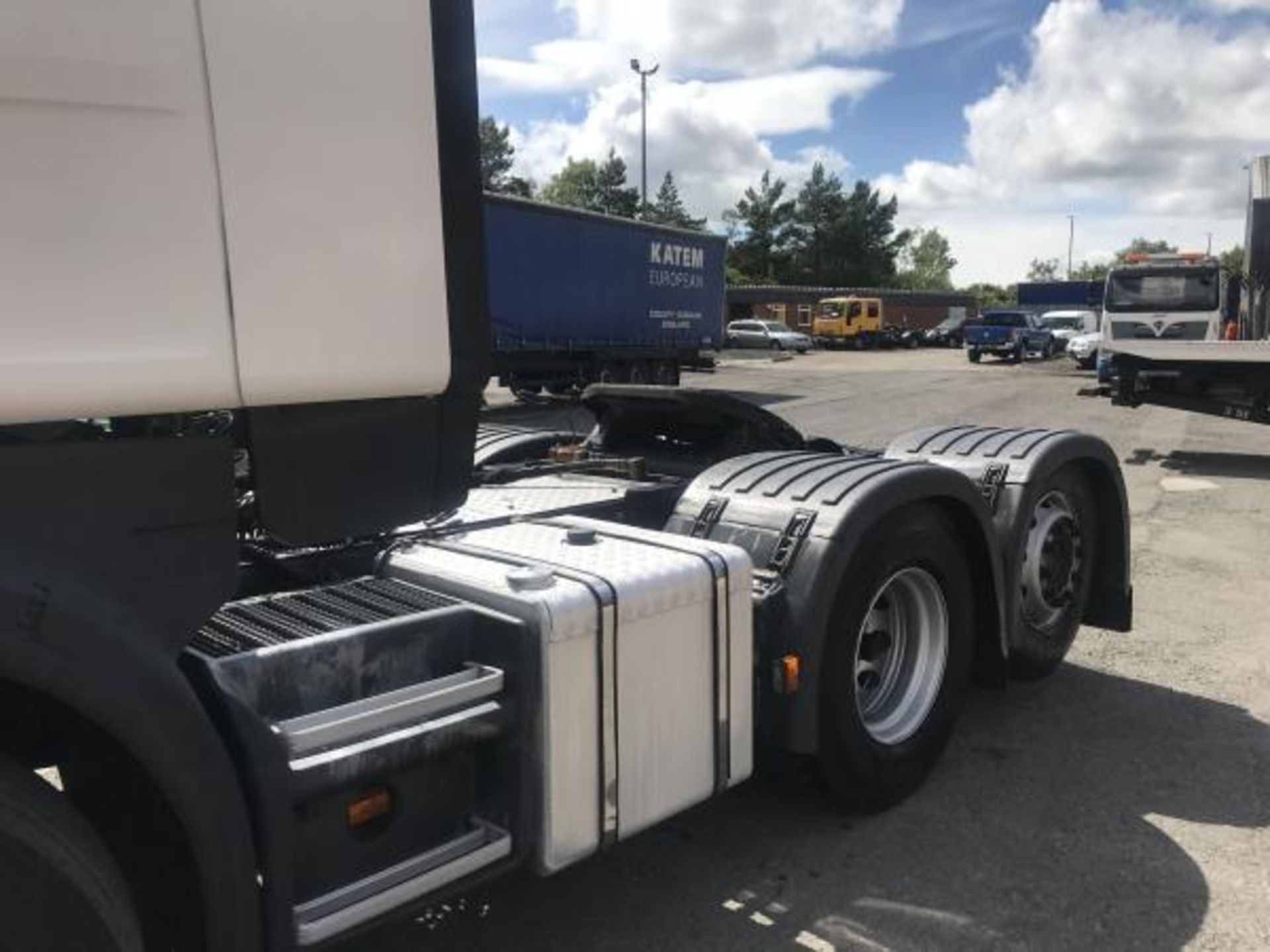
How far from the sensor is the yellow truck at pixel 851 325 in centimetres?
5241

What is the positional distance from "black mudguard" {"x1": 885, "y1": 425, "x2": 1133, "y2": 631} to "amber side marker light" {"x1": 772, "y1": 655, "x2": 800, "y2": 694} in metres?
1.44

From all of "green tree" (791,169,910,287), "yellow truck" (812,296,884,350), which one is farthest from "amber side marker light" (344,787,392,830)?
"green tree" (791,169,910,287)

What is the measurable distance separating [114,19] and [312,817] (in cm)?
151

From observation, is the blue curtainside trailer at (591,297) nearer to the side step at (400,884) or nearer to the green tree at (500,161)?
the side step at (400,884)

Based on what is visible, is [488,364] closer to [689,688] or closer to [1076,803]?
[689,688]

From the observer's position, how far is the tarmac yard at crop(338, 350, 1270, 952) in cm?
311

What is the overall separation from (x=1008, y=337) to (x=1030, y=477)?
116 feet

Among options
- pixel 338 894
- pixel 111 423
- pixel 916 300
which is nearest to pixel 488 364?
pixel 111 423

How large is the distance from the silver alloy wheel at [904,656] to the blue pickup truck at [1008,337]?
36.1 m

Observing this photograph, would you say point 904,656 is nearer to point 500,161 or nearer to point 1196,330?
point 1196,330

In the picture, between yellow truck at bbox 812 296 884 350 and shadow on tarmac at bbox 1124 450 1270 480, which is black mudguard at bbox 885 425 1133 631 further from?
yellow truck at bbox 812 296 884 350

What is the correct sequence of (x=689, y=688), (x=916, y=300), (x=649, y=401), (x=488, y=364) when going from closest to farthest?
(x=488, y=364), (x=689, y=688), (x=649, y=401), (x=916, y=300)

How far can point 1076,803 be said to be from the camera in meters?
3.90

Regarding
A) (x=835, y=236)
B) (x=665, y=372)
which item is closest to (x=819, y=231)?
(x=835, y=236)
